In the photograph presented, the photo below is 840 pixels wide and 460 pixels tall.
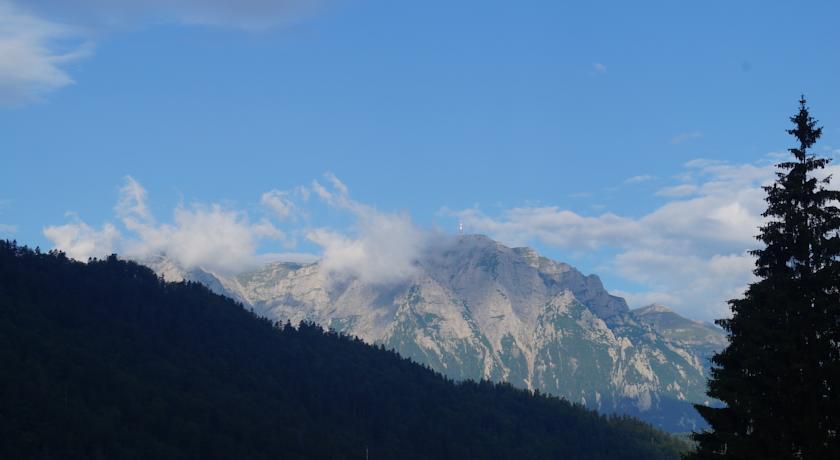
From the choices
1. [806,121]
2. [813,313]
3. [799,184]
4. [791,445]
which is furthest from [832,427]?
[806,121]

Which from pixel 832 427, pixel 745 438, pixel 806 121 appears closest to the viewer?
pixel 832 427

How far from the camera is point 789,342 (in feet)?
169

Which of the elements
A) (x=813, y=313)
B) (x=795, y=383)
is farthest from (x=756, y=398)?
(x=813, y=313)

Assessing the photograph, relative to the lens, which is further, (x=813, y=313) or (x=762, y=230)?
(x=762, y=230)

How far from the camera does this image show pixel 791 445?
51.3 meters

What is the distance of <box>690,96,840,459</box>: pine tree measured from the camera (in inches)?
1999

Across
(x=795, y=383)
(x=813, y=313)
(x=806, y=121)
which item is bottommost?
(x=795, y=383)

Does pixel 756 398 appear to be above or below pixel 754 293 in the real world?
below

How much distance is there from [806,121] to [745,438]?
1892 centimetres

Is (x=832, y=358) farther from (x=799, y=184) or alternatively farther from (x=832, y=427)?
(x=799, y=184)

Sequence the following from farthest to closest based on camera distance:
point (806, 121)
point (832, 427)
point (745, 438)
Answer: point (806, 121) < point (745, 438) < point (832, 427)

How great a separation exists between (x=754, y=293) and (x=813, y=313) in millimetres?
5701

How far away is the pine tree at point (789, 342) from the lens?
5078cm

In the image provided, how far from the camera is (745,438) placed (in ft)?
177
